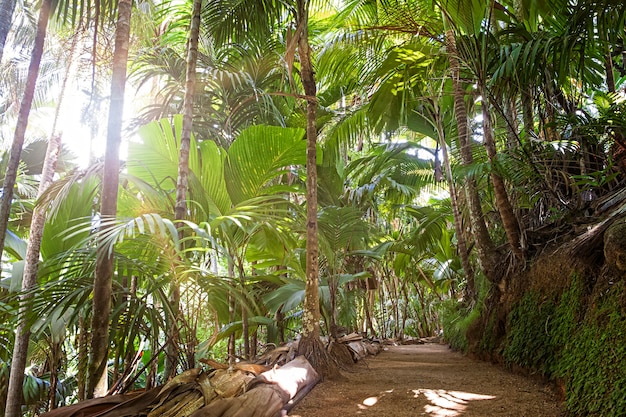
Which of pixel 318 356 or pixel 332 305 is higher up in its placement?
pixel 332 305

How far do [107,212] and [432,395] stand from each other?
242 cm

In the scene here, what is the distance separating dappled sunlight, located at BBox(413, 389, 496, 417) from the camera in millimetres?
2475

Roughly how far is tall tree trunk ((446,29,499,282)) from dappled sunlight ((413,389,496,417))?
75.8 inches

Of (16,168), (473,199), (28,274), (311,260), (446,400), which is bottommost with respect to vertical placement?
(446,400)

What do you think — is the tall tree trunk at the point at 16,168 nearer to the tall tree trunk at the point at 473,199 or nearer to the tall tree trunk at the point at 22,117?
the tall tree trunk at the point at 22,117

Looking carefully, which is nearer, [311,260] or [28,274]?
[311,260]

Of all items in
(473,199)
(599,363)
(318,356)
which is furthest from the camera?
(473,199)

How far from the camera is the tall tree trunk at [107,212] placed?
89.6 inches

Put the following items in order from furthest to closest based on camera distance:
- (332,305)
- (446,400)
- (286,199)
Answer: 1. (332,305)
2. (286,199)
3. (446,400)

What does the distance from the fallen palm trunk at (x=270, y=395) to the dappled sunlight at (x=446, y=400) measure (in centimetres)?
80

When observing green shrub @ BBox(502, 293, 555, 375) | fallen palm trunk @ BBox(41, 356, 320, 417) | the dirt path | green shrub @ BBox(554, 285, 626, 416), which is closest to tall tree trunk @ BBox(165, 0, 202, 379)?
fallen palm trunk @ BBox(41, 356, 320, 417)

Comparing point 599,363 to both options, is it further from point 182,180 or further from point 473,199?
point 473,199

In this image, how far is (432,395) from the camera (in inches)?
113

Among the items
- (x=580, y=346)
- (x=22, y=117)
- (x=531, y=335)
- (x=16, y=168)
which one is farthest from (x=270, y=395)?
(x=22, y=117)
